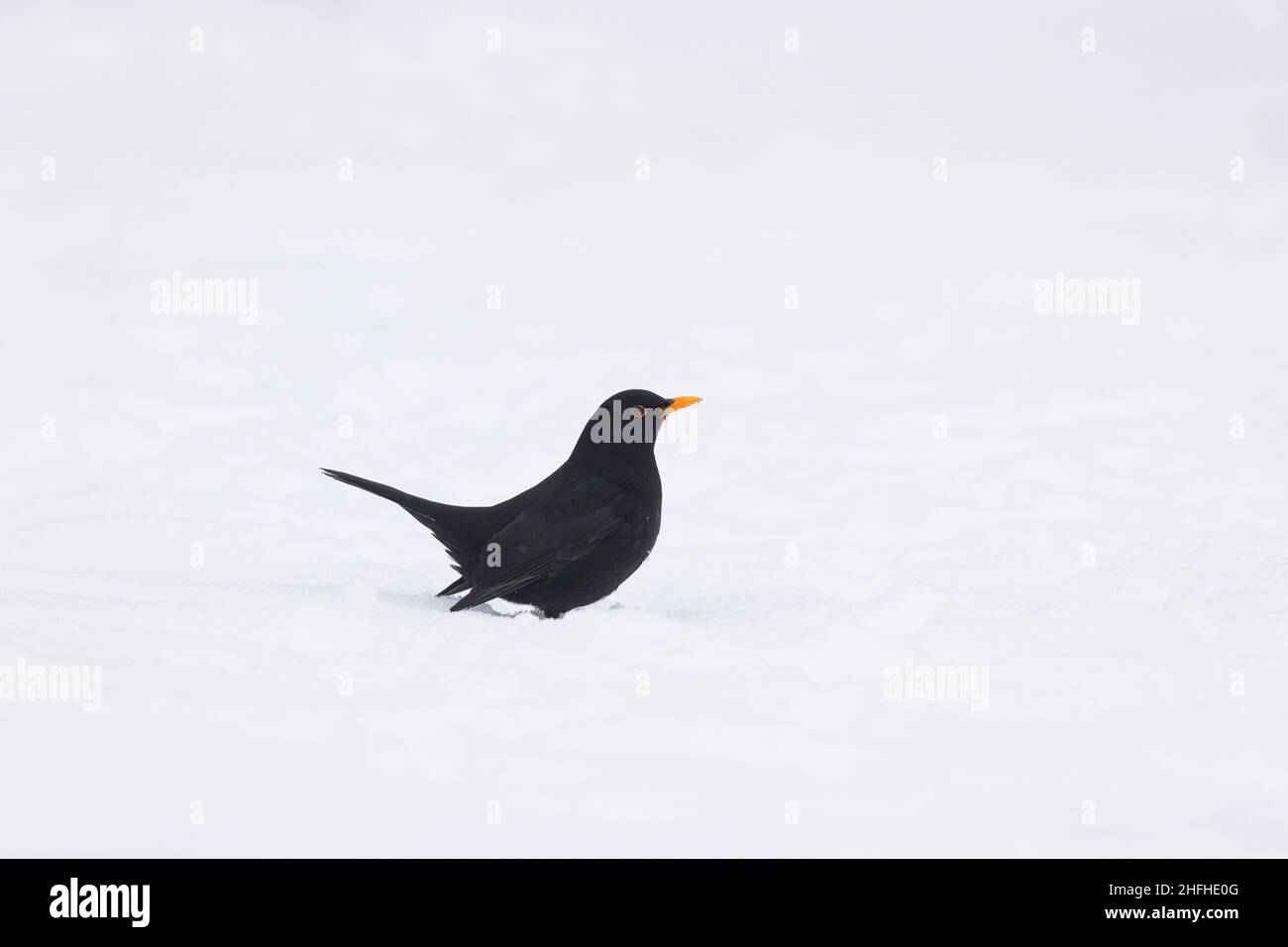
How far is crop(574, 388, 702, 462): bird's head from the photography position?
627 cm

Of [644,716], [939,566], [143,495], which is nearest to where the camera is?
[644,716]

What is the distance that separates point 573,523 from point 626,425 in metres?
0.61

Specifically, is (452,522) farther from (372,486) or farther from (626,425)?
(626,425)

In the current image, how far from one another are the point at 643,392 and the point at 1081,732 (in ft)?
8.65

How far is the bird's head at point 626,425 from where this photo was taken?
6.27 metres

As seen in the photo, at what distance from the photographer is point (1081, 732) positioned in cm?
480

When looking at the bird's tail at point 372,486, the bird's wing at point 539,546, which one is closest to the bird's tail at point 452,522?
the bird's tail at point 372,486

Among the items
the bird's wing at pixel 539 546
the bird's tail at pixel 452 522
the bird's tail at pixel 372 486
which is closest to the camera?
the bird's wing at pixel 539 546

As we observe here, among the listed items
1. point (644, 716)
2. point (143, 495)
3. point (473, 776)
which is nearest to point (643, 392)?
point (644, 716)

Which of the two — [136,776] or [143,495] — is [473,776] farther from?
[143,495]

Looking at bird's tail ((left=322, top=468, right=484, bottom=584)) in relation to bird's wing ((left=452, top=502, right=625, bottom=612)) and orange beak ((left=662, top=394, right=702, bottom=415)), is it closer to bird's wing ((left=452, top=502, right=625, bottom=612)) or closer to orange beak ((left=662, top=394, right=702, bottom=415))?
bird's wing ((left=452, top=502, right=625, bottom=612))

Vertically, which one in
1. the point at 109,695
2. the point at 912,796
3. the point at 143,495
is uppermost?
the point at 143,495

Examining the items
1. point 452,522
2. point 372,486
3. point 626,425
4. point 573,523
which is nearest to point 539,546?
point 573,523

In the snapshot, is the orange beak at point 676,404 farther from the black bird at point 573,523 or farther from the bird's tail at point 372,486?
the bird's tail at point 372,486
